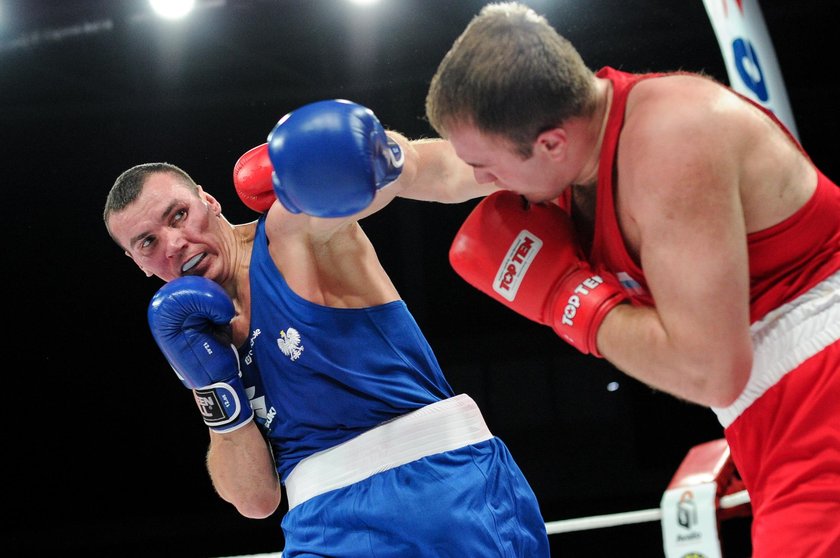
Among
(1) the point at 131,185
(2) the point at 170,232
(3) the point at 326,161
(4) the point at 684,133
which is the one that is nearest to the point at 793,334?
(4) the point at 684,133

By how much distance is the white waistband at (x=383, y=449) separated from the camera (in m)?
2.04

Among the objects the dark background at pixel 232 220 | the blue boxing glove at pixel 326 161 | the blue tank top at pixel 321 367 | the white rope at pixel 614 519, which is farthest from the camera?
the dark background at pixel 232 220

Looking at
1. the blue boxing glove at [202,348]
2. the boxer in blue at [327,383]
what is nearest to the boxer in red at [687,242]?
the boxer in blue at [327,383]

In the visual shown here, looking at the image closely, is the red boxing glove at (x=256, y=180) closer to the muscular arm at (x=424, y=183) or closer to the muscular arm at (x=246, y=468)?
the muscular arm at (x=424, y=183)

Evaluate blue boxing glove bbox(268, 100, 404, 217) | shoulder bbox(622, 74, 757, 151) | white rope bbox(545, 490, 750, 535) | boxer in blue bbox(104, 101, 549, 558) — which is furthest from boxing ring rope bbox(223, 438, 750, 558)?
shoulder bbox(622, 74, 757, 151)

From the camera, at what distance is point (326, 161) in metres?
1.67

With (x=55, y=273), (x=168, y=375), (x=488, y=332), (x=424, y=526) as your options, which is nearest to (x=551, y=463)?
(x=488, y=332)

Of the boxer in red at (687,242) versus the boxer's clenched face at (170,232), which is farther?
the boxer's clenched face at (170,232)

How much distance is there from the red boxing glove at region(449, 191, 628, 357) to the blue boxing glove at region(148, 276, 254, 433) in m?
0.69

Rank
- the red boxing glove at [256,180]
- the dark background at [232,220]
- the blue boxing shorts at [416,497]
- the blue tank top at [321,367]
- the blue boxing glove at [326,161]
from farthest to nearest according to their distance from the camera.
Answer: the dark background at [232,220], the red boxing glove at [256,180], the blue tank top at [321,367], the blue boxing shorts at [416,497], the blue boxing glove at [326,161]

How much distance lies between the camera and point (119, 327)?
22.6 feet

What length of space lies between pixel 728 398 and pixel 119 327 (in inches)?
243

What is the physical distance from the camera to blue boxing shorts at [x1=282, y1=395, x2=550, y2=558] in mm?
1963

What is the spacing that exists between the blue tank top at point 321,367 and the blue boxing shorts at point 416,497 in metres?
0.05
